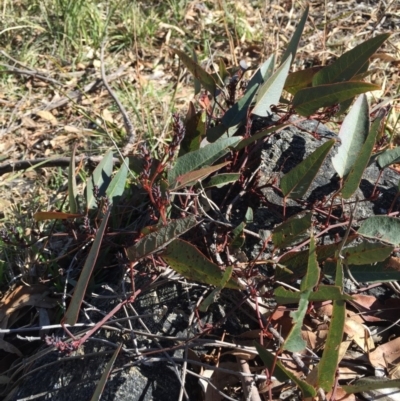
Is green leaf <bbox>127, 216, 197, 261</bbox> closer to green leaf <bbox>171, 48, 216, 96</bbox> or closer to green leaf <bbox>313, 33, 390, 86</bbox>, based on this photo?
green leaf <bbox>171, 48, 216, 96</bbox>

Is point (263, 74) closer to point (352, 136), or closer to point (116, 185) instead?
point (352, 136)

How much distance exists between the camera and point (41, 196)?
2344 millimetres

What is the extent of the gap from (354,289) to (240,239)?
327mm

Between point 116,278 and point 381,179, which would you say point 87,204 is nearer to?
point 116,278

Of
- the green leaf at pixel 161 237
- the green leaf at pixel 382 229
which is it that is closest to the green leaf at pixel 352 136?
the green leaf at pixel 382 229

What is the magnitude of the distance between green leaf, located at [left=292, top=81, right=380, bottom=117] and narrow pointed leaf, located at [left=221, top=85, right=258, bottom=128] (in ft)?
0.39

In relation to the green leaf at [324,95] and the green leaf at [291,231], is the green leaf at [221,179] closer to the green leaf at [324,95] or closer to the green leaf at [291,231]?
the green leaf at [291,231]

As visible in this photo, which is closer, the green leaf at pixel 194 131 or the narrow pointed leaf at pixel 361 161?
the narrow pointed leaf at pixel 361 161

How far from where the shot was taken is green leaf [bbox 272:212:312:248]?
48.6 inches

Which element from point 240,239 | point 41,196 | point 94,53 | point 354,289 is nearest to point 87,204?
point 240,239

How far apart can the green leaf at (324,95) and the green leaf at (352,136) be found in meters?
0.04

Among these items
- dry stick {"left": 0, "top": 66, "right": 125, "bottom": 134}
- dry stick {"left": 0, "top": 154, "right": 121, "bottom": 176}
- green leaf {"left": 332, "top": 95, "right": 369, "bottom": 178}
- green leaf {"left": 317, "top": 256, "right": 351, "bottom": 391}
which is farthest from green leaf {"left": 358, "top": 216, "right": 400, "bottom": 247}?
dry stick {"left": 0, "top": 66, "right": 125, "bottom": 134}

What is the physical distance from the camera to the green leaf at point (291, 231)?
1235mm

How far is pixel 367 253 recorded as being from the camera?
1.19m
